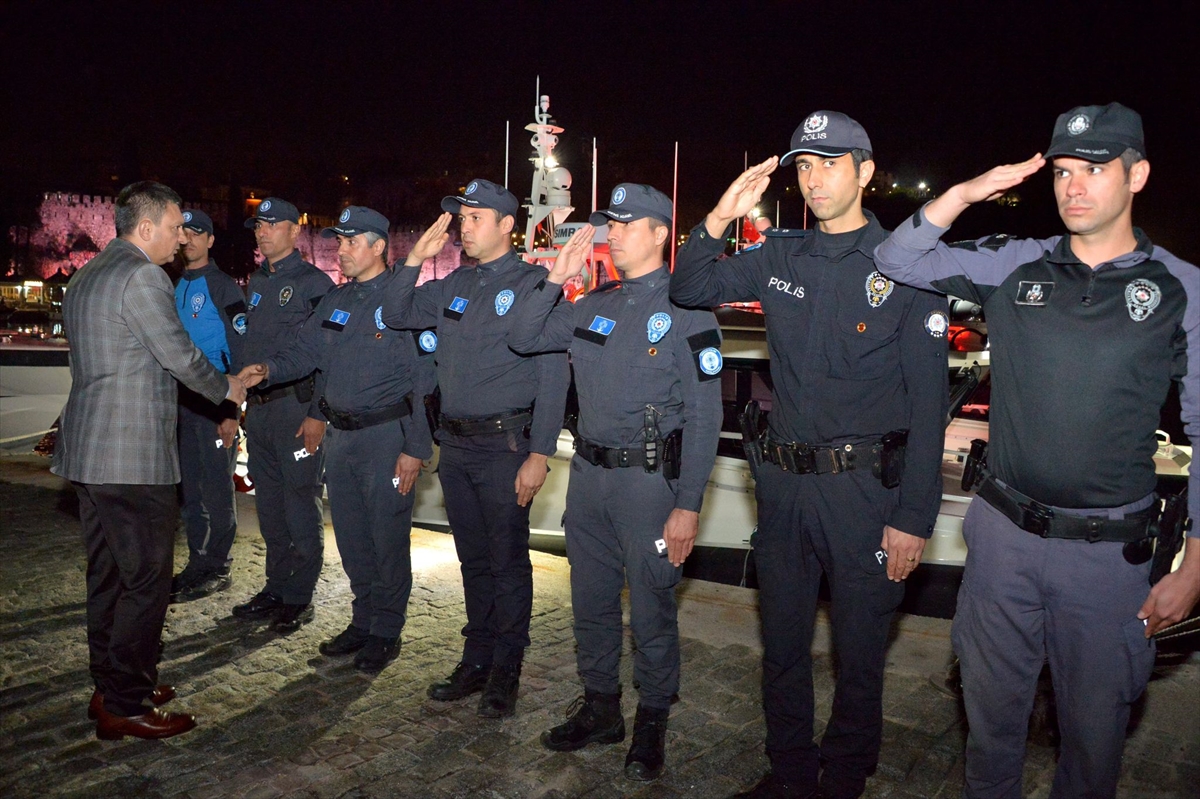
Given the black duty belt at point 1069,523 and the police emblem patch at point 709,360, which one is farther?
the police emblem patch at point 709,360

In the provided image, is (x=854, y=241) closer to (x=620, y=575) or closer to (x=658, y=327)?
(x=658, y=327)

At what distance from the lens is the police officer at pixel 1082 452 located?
2258 mm

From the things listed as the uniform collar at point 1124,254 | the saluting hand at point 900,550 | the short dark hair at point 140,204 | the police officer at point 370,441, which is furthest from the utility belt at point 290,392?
the uniform collar at point 1124,254

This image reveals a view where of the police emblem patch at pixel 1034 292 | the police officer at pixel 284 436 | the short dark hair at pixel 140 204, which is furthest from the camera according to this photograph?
the police officer at pixel 284 436

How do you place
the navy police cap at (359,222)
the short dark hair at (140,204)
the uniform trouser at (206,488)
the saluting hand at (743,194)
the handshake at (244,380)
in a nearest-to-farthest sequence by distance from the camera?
the saluting hand at (743,194) → the short dark hair at (140,204) → the handshake at (244,380) → the navy police cap at (359,222) → the uniform trouser at (206,488)

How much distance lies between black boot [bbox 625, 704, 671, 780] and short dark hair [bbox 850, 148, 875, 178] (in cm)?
208

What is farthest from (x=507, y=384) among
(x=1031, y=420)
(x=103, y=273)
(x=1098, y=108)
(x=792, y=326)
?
(x=1098, y=108)

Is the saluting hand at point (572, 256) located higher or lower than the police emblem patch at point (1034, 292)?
higher

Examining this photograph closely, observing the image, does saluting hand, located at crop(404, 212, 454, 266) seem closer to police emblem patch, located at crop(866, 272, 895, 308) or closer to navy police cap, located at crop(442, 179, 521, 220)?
navy police cap, located at crop(442, 179, 521, 220)

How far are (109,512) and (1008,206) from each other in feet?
104

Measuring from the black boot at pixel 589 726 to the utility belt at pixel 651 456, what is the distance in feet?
3.06

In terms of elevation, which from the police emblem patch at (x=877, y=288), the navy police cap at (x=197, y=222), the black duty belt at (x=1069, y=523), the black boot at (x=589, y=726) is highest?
the navy police cap at (x=197, y=222)

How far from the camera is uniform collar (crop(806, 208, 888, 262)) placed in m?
2.83

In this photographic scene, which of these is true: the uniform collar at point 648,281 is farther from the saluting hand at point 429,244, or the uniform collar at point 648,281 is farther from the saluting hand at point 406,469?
the saluting hand at point 406,469
